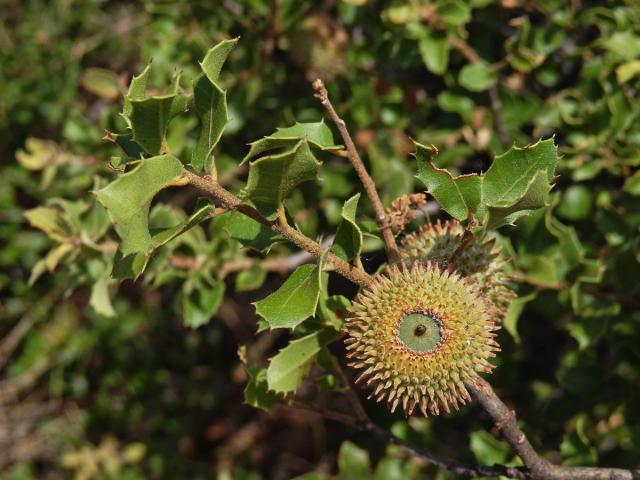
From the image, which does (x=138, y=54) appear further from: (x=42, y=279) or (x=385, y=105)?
(x=385, y=105)

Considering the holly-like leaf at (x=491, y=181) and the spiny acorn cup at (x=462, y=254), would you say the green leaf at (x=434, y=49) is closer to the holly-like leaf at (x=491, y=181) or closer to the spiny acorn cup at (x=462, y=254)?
the spiny acorn cup at (x=462, y=254)

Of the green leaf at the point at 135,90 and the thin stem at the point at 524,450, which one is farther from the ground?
the green leaf at the point at 135,90

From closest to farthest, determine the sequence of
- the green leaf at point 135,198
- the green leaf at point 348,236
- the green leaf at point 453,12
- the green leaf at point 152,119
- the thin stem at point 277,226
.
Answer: the green leaf at point 135,198, the green leaf at point 152,119, the thin stem at point 277,226, the green leaf at point 348,236, the green leaf at point 453,12

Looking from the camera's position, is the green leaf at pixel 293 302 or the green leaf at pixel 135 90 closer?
the green leaf at pixel 135 90

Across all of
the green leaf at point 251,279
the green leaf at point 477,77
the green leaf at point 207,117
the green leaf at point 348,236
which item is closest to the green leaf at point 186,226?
the green leaf at point 207,117

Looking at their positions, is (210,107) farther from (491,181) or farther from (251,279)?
(251,279)

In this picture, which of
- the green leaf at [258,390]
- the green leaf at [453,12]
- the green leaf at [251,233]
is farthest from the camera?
the green leaf at [453,12]

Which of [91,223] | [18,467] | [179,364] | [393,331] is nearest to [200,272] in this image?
[91,223]

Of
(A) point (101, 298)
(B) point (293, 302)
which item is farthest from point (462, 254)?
(A) point (101, 298)
